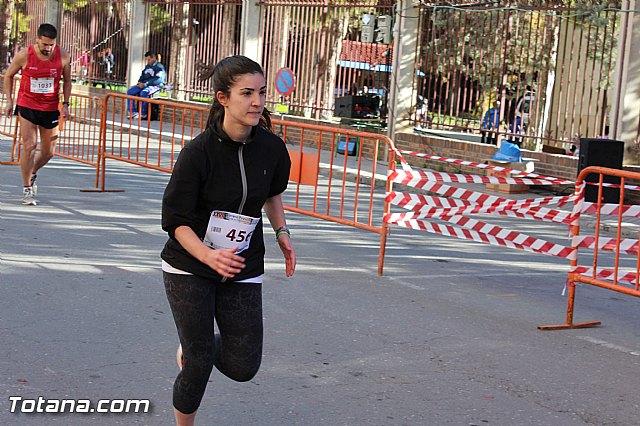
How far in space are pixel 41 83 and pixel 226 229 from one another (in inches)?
313

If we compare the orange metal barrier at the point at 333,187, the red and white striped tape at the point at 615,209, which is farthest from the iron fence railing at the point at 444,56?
the red and white striped tape at the point at 615,209

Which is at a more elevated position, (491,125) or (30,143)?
(491,125)

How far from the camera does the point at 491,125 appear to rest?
20453mm

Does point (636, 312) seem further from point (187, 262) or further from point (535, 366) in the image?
point (187, 262)

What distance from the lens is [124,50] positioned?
34.1 m

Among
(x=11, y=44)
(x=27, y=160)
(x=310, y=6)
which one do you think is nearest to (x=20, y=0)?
(x=11, y=44)

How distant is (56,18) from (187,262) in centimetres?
3611

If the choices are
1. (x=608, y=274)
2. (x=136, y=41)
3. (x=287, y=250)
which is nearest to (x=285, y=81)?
(x=136, y=41)

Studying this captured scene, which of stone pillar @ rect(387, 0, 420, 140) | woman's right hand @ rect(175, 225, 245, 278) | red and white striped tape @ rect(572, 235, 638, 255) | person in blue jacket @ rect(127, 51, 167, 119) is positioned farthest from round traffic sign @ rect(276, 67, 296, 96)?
woman's right hand @ rect(175, 225, 245, 278)

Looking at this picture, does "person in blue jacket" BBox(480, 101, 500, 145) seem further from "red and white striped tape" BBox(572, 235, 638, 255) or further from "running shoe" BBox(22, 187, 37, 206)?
"red and white striped tape" BBox(572, 235, 638, 255)

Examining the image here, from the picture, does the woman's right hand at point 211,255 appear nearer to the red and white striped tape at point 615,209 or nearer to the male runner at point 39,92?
the red and white striped tape at point 615,209

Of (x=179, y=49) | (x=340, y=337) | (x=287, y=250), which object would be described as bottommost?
(x=340, y=337)

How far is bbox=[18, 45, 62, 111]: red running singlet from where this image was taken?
12039mm

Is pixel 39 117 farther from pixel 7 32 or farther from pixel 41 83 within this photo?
pixel 7 32
